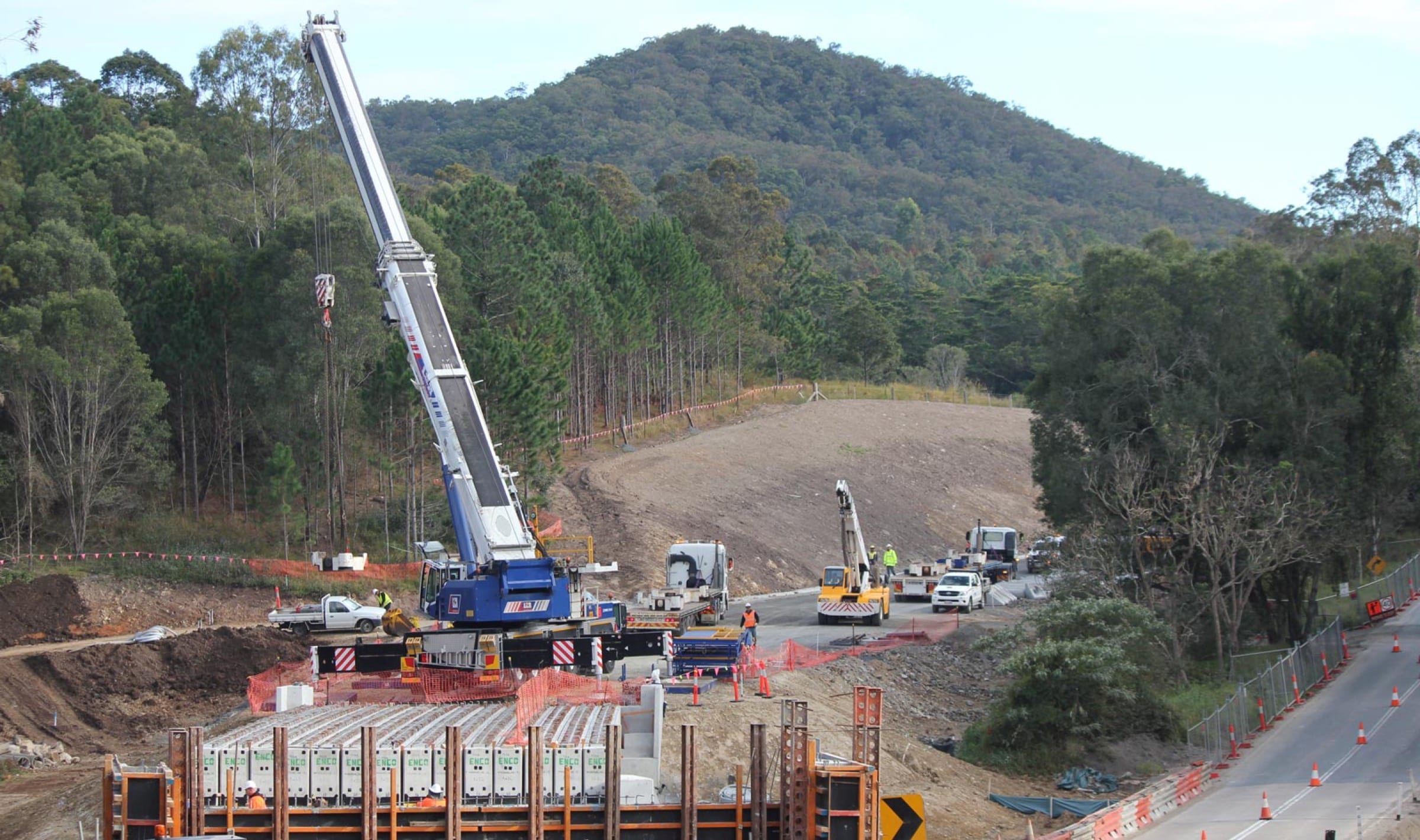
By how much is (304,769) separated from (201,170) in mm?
59993

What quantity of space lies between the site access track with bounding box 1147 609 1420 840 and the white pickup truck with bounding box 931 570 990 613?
14.1 meters

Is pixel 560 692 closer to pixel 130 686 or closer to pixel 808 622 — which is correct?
pixel 130 686

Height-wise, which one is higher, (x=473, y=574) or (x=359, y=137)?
(x=359, y=137)

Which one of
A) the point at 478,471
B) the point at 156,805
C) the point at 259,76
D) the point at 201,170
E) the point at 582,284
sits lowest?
the point at 156,805

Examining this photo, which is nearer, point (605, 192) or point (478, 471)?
point (478, 471)

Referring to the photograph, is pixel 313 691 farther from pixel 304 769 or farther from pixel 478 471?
pixel 304 769

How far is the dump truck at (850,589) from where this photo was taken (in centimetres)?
4853

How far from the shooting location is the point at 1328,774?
31.0 m

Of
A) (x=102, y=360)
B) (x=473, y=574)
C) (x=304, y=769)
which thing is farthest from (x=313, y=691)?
(x=102, y=360)

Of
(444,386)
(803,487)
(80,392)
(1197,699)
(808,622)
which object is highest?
(444,386)

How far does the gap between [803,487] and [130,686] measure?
40480 millimetres

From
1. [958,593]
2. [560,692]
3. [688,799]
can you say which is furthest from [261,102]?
[688,799]

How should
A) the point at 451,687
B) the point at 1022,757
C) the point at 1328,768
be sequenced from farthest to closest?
the point at 1022,757
the point at 451,687
the point at 1328,768

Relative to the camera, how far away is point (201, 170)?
77562 mm
